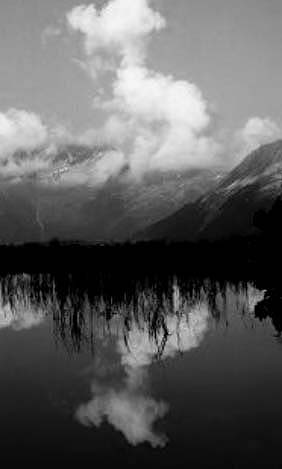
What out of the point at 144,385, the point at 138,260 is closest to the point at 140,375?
the point at 144,385

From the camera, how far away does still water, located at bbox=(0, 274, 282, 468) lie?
38.3ft

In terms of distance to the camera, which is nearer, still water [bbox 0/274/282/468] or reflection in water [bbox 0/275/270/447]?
still water [bbox 0/274/282/468]

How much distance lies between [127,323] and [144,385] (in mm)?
9762

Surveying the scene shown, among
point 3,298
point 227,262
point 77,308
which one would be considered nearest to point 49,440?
point 77,308

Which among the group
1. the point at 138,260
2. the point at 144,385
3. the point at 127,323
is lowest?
the point at 144,385

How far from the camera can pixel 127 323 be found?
2561cm

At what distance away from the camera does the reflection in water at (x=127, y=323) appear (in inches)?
552

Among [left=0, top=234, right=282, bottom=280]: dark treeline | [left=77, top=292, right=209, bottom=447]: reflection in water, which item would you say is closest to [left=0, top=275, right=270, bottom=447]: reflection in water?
[left=77, top=292, right=209, bottom=447]: reflection in water

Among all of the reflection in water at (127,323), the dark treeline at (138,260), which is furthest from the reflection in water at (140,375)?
the dark treeline at (138,260)

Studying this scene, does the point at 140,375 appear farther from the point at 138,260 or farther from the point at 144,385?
the point at 138,260

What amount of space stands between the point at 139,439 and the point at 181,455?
4.07ft

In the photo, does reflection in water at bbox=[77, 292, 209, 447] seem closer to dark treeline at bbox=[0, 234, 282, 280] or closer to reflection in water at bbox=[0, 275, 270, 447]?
reflection in water at bbox=[0, 275, 270, 447]

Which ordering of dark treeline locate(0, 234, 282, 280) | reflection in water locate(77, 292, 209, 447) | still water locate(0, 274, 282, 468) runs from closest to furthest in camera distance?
still water locate(0, 274, 282, 468)
reflection in water locate(77, 292, 209, 447)
dark treeline locate(0, 234, 282, 280)

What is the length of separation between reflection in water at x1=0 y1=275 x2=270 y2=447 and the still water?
59 millimetres
